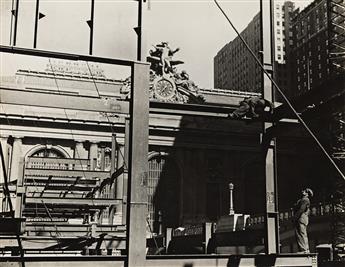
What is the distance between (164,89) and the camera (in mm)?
41031

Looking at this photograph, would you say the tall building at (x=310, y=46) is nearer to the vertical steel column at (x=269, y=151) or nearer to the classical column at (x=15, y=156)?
the classical column at (x=15, y=156)

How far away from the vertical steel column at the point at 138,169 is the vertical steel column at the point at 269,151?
4044 millimetres

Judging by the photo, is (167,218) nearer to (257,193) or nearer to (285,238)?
(257,193)

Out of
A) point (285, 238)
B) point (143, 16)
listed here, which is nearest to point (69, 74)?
point (285, 238)

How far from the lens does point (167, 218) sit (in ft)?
134

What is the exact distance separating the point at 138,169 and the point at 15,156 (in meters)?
28.5

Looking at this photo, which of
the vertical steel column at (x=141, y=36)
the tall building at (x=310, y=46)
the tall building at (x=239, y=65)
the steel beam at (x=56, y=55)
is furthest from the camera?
the tall building at (x=239, y=65)

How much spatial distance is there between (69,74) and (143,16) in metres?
30.1

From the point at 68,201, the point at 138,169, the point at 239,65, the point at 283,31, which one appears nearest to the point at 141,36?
the point at 138,169

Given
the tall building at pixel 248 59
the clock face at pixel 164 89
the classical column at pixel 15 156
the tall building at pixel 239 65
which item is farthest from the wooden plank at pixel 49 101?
the tall building at pixel 239 65

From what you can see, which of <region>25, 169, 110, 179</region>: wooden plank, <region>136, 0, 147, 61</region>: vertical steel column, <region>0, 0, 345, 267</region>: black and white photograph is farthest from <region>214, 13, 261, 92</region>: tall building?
<region>136, 0, 147, 61</region>: vertical steel column

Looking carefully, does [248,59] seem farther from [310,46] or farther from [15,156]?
[15,156]

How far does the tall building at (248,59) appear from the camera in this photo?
98062 mm

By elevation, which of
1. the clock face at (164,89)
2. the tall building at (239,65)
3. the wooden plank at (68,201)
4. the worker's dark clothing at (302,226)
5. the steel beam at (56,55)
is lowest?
the worker's dark clothing at (302,226)
